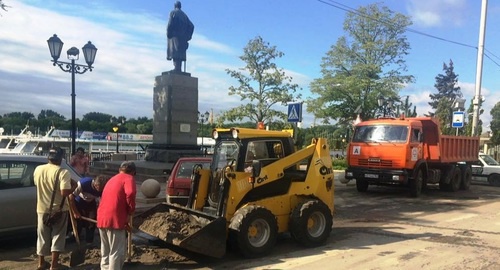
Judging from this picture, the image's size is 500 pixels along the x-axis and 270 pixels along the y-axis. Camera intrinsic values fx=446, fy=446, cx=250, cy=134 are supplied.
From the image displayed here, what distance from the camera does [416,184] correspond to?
15.6 metres

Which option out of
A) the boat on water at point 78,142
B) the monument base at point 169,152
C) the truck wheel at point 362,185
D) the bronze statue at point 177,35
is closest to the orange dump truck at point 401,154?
the truck wheel at point 362,185

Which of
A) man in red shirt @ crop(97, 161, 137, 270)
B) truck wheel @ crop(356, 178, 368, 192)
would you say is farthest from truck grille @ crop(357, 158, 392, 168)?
man in red shirt @ crop(97, 161, 137, 270)

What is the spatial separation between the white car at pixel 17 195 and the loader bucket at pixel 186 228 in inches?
67.1

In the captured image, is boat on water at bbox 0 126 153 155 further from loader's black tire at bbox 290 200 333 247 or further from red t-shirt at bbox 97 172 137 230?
red t-shirt at bbox 97 172 137 230

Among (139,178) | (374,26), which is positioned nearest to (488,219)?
(139,178)

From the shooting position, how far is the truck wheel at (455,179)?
17916 millimetres

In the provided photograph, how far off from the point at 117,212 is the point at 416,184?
1256 centimetres

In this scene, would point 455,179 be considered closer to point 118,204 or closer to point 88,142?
point 118,204

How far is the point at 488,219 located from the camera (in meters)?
11.2

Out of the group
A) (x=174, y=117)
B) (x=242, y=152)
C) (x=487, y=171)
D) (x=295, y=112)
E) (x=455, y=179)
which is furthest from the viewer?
(x=487, y=171)

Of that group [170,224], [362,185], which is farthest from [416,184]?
[170,224]

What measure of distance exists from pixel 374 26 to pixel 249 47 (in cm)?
1027

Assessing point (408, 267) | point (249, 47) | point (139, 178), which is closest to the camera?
point (408, 267)

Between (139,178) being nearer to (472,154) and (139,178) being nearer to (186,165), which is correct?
(186,165)
